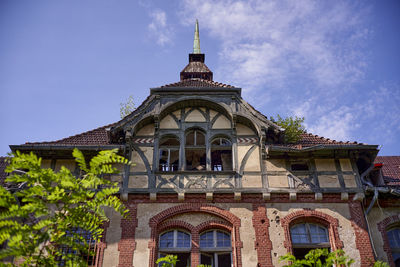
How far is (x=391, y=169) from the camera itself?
1688cm

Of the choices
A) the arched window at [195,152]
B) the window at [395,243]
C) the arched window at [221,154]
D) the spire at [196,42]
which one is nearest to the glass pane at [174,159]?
the arched window at [195,152]

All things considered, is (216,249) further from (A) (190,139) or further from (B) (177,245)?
(A) (190,139)

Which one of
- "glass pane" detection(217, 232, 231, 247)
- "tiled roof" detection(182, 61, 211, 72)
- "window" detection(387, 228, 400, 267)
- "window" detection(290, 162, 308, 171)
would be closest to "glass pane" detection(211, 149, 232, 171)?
"window" detection(290, 162, 308, 171)

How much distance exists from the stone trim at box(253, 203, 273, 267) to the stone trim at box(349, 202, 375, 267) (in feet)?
8.47

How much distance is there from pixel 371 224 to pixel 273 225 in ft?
10.2

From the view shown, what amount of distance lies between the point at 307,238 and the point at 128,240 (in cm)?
533

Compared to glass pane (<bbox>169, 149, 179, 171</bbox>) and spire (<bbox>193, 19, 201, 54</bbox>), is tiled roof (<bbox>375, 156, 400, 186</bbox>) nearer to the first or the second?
glass pane (<bbox>169, 149, 179, 171</bbox>)

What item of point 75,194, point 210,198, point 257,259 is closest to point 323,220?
point 257,259

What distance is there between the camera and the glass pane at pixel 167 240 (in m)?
12.5

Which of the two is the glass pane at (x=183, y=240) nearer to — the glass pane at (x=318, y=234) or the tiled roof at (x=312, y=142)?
the glass pane at (x=318, y=234)

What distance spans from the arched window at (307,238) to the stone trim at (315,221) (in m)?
0.15

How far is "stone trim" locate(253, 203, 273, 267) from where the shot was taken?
1185 centimetres

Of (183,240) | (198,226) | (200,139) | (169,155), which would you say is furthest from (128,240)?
(200,139)

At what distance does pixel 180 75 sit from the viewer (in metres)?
23.5
